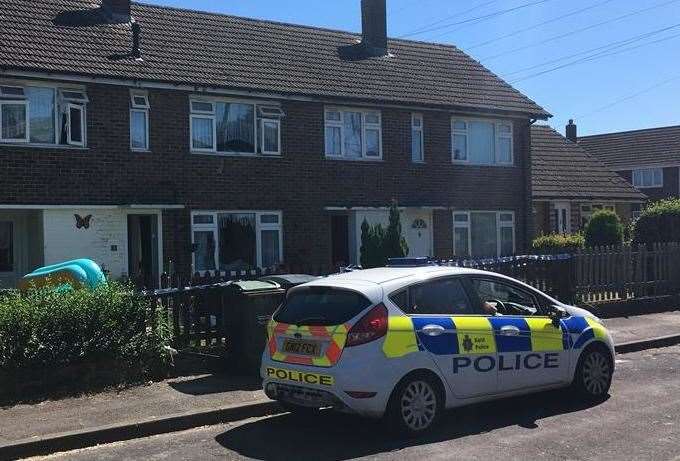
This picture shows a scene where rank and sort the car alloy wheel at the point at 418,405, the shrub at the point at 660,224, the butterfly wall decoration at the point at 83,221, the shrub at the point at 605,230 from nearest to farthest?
the car alloy wheel at the point at 418,405 → the butterfly wall decoration at the point at 83,221 → the shrub at the point at 660,224 → the shrub at the point at 605,230

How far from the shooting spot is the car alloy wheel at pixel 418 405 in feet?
22.5

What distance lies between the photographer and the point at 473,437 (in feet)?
22.8

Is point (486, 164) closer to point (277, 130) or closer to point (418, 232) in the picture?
point (418, 232)

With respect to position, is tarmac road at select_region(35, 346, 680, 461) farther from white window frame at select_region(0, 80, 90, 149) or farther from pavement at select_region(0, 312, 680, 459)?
white window frame at select_region(0, 80, 90, 149)

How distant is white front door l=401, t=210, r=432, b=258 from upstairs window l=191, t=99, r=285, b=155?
4.18m

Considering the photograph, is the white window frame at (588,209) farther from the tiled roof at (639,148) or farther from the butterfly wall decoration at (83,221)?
the butterfly wall decoration at (83,221)

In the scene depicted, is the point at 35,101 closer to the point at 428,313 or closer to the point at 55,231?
the point at 55,231

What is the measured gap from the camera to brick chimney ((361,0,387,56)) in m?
22.9

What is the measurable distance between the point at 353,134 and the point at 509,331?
41.8 feet

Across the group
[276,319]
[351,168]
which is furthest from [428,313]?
[351,168]

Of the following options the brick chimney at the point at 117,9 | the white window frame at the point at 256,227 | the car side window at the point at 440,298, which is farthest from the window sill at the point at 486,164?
the car side window at the point at 440,298

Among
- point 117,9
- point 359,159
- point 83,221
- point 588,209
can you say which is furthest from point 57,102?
point 588,209

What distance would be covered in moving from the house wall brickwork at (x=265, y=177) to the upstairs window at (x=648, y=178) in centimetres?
2339

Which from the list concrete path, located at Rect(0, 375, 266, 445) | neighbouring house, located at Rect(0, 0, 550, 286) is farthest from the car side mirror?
neighbouring house, located at Rect(0, 0, 550, 286)
